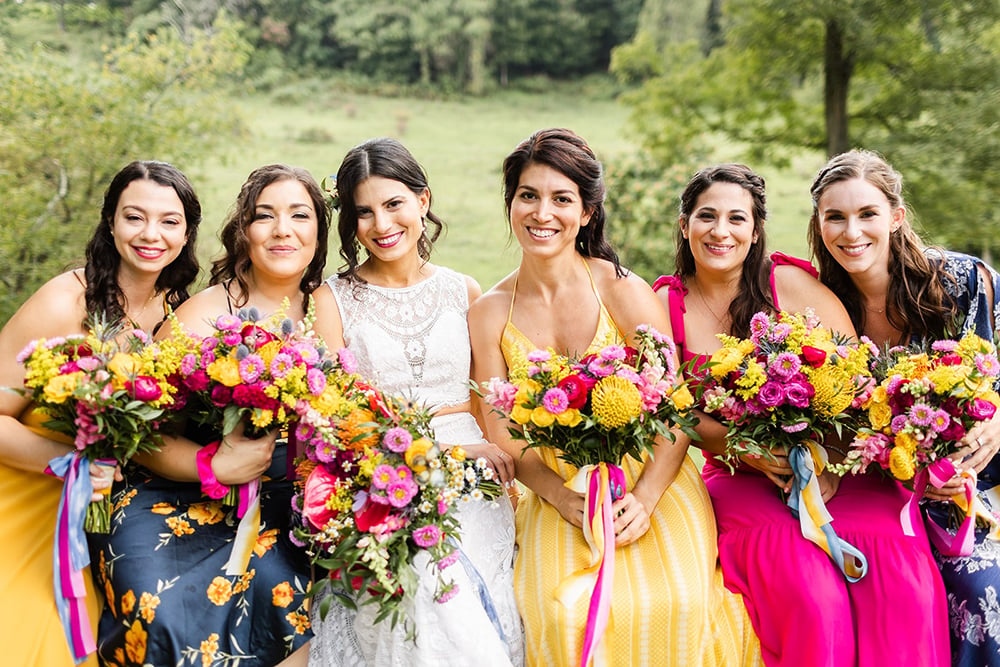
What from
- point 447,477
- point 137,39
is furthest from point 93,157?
point 447,477

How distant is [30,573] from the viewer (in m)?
3.48

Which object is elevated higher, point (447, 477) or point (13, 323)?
point (13, 323)

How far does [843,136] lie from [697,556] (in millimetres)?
8425

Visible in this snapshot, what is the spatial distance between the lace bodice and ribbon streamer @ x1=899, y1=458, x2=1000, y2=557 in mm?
2006

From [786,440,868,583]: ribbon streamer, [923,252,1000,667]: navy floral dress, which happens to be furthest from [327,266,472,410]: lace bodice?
[923,252,1000,667]: navy floral dress

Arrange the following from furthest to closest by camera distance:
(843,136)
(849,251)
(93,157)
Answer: (843,136) < (93,157) < (849,251)

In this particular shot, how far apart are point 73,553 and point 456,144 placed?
16418 mm

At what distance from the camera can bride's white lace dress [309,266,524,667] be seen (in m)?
3.32

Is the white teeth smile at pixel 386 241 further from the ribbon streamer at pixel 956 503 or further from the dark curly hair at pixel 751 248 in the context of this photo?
the ribbon streamer at pixel 956 503

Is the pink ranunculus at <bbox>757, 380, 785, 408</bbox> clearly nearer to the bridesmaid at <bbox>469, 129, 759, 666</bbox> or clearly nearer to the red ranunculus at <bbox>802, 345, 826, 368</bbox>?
the red ranunculus at <bbox>802, 345, 826, 368</bbox>

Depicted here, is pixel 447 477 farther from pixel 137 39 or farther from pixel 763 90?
pixel 763 90

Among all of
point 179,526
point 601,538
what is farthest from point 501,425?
point 179,526

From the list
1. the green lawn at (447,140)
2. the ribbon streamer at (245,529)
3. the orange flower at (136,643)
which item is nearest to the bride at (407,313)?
the ribbon streamer at (245,529)

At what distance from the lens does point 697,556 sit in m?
3.58
